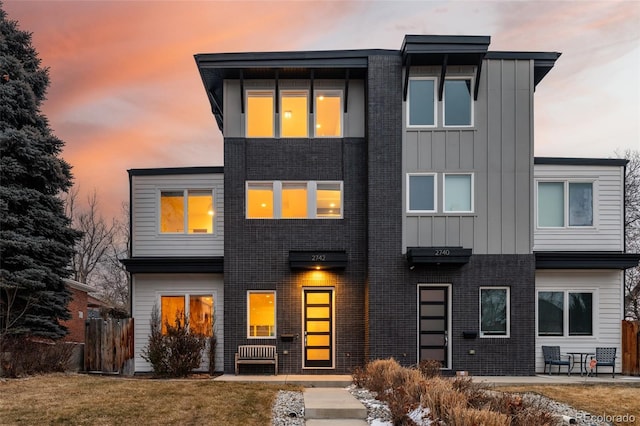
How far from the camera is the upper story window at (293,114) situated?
44.9 ft

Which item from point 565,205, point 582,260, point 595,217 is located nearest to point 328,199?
point 565,205

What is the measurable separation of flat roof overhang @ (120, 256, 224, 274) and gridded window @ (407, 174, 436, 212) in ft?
18.8

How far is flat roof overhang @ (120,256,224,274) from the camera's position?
545 inches

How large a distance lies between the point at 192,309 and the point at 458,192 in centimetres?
847

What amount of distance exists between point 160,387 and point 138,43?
39.0 ft

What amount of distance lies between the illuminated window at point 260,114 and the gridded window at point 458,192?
17.0 feet

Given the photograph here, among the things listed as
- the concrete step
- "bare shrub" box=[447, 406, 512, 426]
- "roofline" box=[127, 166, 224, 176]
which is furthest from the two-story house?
"bare shrub" box=[447, 406, 512, 426]

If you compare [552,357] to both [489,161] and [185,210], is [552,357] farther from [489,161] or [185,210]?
[185,210]

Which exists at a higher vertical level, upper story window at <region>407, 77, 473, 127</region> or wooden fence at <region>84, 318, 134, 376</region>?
upper story window at <region>407, 77, 473, 127</region>

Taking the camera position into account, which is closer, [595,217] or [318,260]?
[318,260]

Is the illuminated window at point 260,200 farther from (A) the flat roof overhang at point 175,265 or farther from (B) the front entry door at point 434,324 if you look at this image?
(B) the front entry door at point 434,324

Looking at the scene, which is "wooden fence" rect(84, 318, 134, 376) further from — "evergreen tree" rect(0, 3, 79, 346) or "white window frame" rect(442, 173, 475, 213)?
"white window frame" rect(442, 173, 475, 213)

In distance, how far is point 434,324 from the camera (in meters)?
13.0

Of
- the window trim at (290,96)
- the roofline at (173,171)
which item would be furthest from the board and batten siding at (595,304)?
the roofline at (173,171)
